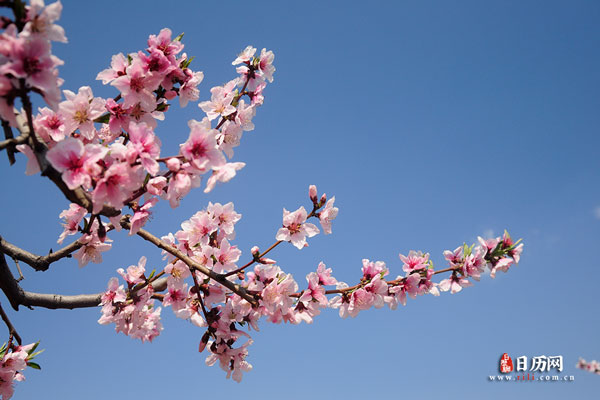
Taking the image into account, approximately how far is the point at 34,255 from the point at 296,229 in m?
2.29

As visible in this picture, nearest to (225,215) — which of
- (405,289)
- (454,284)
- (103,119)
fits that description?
(103,119)

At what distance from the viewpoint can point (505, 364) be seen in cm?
872

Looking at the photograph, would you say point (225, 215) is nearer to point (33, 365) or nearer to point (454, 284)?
point (454, 284)

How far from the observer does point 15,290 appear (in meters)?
3.87

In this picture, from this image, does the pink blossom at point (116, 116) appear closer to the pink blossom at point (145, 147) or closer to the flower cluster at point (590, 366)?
the pink blossom at point (145, 147)

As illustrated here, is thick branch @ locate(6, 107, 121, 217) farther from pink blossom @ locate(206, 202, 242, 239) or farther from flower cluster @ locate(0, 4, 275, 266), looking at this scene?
pink blossom @ locate(206, 202, 242, 239)

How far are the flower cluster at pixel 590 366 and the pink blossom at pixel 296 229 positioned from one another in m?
7.55

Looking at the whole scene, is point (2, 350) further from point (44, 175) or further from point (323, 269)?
point (323, 269)

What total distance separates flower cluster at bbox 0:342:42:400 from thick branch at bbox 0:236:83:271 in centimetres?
82

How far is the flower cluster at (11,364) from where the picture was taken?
3892 mm

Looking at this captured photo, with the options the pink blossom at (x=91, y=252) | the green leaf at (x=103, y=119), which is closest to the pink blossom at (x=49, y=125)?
the green leaf at (x=103, y=119)

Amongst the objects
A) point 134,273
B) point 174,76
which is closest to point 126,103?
point 174,76

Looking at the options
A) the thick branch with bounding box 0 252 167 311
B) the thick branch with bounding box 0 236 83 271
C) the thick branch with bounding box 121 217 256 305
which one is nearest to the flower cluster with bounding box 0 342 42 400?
the thick branch with bounding box 0 252 167 311

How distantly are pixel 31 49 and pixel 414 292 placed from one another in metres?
3.27
